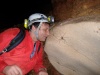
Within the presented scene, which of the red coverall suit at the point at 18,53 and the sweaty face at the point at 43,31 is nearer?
the red coverall suit at the point at 18,53

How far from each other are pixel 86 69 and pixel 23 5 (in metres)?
3.47

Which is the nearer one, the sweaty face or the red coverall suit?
the red coverall suit

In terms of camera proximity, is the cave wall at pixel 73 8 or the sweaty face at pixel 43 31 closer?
the cave wall at pixel 73 8

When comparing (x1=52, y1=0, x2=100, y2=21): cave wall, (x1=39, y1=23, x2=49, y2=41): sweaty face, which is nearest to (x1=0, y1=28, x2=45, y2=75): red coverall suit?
(x1=39, y1=23, x2=49, y2=41): sweaty face

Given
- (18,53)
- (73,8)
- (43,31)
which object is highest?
(73,8)

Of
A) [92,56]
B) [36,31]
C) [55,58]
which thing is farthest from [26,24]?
[92,56]

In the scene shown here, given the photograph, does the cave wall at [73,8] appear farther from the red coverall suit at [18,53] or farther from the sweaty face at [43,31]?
the red coverall suit at [18,53]

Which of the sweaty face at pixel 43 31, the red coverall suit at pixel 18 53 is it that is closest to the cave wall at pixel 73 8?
the sweaty face at pixel 43 31

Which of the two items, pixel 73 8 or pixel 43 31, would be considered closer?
pixel 73 8

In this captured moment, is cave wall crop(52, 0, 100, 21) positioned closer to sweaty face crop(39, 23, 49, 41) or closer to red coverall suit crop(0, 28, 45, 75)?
sweaty face crop(39, 23, 49, 41)

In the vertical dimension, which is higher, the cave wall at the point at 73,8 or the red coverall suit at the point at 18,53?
the cave wall at the point at 73,8

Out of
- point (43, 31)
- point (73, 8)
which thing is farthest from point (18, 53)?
point (73, 8)

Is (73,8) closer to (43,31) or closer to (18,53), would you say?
(43,31)

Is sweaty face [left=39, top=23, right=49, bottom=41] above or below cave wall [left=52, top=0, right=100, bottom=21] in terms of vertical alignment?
below
